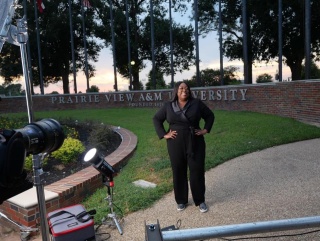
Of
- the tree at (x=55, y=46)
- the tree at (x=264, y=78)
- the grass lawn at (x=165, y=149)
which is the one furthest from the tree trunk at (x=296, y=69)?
the tree at (x=55, y=46)

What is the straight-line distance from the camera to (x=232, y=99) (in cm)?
1321

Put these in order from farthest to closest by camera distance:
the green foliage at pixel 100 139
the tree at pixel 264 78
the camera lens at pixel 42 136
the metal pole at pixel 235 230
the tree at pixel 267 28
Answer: the tree at pixel 264 78 < the tree at pixel 267 28 < the green foliage at pixel 100 139 < the camera lens at pixel 42 136 < the metal pole at pixel 235 230

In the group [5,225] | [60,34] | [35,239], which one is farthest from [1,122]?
[60,34]

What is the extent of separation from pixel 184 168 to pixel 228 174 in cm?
155

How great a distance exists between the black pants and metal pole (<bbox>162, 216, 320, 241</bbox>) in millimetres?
2351

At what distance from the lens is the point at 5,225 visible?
3.73m

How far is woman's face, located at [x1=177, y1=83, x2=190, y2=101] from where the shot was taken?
3.65 metres

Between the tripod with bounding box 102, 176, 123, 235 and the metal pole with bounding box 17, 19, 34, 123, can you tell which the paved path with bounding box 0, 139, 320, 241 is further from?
the metal pole with bounding box 17, 19, 34, 123

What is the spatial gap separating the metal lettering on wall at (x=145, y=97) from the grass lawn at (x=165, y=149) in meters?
3.31

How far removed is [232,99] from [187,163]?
992cm

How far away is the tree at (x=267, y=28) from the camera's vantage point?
19930 mm

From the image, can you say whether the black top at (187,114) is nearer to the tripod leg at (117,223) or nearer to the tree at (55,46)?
the tripod leg at (117,223)

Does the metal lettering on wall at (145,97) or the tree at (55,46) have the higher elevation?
the tree at (55,46)

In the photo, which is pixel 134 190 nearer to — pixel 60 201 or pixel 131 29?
pixel 60 201
